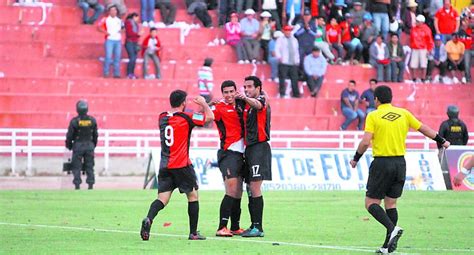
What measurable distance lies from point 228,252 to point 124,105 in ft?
72.3

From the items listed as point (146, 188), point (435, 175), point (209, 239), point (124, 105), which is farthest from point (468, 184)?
point (209, 239)

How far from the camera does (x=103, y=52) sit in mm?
39344

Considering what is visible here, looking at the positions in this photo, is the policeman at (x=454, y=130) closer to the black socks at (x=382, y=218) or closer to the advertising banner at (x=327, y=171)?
the advertising banner at (x=327, y=171)

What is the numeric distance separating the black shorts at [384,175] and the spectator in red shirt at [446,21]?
26.5m

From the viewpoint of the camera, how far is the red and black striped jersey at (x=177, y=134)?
1702 centimetres

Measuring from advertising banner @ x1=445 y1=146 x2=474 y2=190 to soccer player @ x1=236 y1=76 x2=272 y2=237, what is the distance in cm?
1304

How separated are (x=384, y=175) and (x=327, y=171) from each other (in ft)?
46.4

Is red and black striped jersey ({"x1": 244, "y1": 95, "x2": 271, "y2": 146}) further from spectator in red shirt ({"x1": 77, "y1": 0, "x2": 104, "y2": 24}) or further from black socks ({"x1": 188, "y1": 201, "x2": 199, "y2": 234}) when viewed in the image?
spectator in red shirt ({"x1": 77, "y1": 0, "x2": 104, "y2": 24})

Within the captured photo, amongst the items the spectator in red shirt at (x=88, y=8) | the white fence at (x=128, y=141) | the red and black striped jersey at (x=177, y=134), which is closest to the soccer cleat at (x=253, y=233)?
the red and black striped jersey at (x=177, y=134)

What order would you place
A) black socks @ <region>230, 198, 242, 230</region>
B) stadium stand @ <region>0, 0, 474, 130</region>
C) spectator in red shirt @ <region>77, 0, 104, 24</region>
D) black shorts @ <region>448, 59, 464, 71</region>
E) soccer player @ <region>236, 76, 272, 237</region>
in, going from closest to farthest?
soccer player @ <region>236, 76, 272, 237</region>
black socks @ <region>230, 198, 242, 230</region>
stadium stand @ <region>0, 0, 474, 130</region>
spectator in red shirt @ <region>77, 0, 104, 24</region>
black shorts @ <region>448, 59, 464, 71</region>

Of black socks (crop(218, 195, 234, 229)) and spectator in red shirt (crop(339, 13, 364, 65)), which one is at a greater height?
spectator in red shirt (crop(339, 13, 364, 65))

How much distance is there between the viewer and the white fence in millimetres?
33344

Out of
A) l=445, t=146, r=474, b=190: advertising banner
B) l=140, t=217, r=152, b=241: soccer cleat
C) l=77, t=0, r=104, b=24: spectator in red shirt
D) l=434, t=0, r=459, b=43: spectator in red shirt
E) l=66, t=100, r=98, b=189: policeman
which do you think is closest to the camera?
l=140, t=217, r=152, b=241: soccer cleat

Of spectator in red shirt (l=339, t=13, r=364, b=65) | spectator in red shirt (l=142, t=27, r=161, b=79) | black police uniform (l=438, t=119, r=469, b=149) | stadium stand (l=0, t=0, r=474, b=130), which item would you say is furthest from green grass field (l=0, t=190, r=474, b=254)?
spectator in red shirt (l=339, t=13, r=364, b=65)
